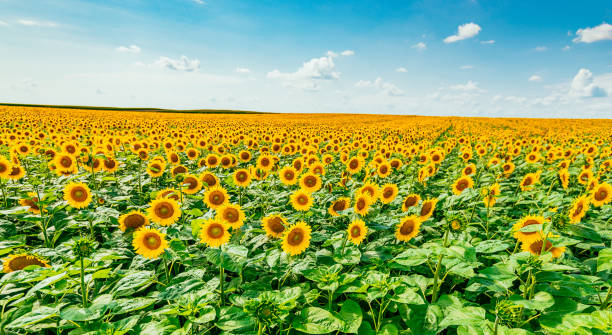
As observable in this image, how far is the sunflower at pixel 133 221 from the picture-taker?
3.10m

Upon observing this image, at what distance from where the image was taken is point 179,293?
7.50ft

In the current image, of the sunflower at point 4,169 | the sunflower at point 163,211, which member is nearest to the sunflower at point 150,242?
the sunflower at point 163,211

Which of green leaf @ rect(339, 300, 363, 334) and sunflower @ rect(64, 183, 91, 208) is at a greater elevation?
sunflower @ rect(64, 183, 91, 208)

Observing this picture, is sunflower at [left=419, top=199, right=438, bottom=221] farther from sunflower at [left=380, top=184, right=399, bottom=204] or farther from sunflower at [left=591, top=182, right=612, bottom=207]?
sunflower at [left=591, top=182, right=612, bottom=207]

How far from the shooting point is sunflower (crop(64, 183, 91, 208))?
12.1ft

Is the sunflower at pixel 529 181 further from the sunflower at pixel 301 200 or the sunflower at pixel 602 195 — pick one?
the sunflower at pixel 301 200

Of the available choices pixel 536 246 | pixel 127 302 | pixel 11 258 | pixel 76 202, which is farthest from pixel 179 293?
pixel 536 246

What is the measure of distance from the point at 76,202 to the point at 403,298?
3.94 meters

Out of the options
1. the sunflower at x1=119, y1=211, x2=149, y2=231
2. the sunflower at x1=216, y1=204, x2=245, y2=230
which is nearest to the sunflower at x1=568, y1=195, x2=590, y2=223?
the sunflower at x1=216, y1=204, x2=245, y2=230

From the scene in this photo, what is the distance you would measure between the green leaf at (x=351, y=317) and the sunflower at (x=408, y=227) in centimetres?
125

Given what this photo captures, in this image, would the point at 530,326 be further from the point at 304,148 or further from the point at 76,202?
the point at 304,148

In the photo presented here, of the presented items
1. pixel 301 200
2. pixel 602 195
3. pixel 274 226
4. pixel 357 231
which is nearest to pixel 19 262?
pixel 274 226

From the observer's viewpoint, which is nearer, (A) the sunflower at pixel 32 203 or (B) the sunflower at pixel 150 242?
(B) the sunflower at pixel 150 242

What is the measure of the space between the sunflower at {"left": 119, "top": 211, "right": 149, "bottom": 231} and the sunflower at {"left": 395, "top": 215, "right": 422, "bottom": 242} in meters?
2.73
